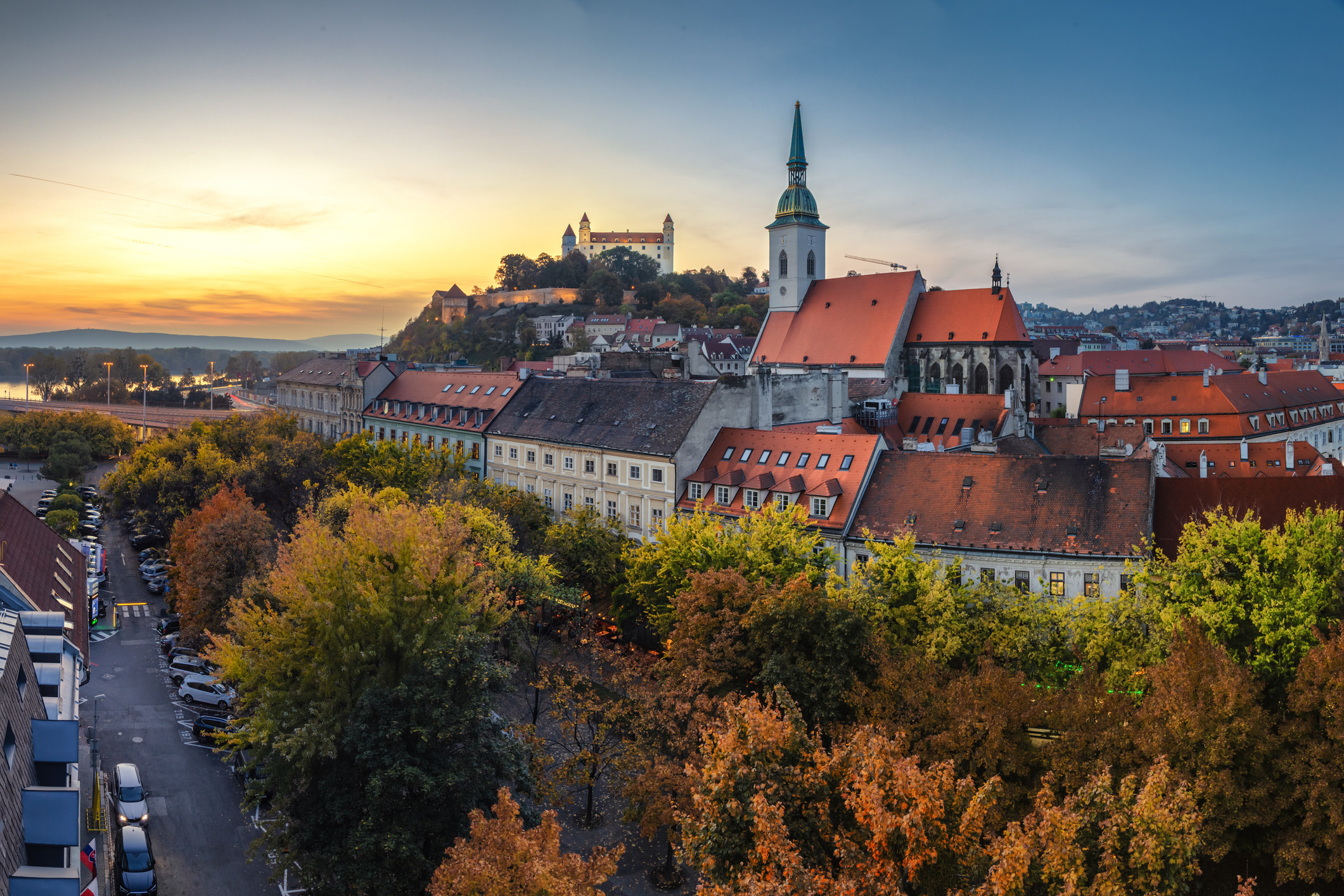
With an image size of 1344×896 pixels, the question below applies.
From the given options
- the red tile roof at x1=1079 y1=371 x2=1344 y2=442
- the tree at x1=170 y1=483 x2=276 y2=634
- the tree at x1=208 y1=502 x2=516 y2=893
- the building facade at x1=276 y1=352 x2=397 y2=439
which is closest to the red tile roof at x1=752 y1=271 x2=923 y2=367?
the red tile roof at x1=1079 y1=371 x2=1344 y2=442

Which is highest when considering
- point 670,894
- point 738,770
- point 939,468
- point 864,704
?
point 939,468

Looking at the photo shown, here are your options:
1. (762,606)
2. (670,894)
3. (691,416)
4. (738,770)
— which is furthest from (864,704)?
(691,416)

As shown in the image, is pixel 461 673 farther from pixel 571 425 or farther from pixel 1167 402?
pixel 1167 402

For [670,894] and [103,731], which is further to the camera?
[103,731]

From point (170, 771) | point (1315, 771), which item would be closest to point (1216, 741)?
point (1315, 771)

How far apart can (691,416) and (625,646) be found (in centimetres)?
1404

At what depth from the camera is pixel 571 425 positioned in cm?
5853

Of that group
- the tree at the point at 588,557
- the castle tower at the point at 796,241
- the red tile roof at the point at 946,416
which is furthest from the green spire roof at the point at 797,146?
the tree at the point at 588,557

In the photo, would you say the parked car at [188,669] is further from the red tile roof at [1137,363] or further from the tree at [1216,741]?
the red tile roof at [1137,363]

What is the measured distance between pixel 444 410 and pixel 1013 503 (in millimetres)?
46750

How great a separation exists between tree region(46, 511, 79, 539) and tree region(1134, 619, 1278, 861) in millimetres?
71361

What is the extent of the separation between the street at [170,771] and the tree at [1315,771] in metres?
28.9

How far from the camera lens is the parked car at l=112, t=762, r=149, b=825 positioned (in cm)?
2916

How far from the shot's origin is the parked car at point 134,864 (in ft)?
83.8
